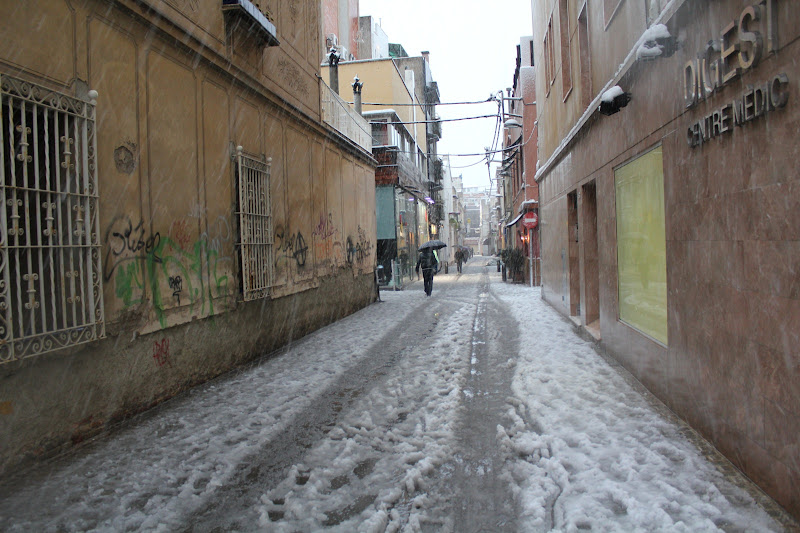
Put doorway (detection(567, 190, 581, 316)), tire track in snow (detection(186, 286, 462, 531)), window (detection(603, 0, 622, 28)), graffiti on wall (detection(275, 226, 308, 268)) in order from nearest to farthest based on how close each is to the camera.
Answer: tire track in snow (detection(186, 286, 462, 531)) → window (detection(603, 0, 622, 28)) → graffiti on wall (detection(275, 226, 308, 268)) → doorway (detection(567, 190, 581, 316))

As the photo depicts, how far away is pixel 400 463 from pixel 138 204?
393 centimetres

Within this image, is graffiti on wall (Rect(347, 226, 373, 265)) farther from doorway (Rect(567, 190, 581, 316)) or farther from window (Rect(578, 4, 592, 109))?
window (Rect(578, 4, 592, 109))

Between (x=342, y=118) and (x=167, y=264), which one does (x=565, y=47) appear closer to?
(x=342, y=118)

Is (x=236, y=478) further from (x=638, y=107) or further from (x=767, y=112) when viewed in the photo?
(x=638, y=107)

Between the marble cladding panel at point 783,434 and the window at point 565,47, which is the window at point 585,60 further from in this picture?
the marble cladding panel at point 783,434

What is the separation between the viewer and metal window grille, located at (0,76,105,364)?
4.12 m

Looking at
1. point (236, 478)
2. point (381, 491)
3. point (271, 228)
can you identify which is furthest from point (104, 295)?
point (271, 228)

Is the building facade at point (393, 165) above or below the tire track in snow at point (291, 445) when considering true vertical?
above

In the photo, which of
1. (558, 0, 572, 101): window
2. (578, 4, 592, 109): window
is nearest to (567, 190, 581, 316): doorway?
(558, 0, 572, 101): window

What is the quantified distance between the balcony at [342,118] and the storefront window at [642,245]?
7.43 m

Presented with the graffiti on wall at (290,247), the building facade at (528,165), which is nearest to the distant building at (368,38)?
the building facade at (528,165)

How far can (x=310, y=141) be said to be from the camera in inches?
452

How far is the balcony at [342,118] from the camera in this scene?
12523 millimetres

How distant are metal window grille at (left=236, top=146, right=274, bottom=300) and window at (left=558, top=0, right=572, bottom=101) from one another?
6258mm
